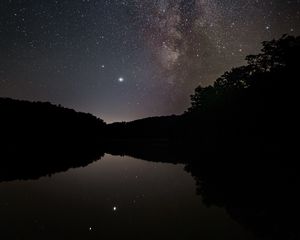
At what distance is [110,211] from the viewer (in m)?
10.4

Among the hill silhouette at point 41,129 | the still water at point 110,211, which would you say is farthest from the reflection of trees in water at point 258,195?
the hill silhouette at point 41,129

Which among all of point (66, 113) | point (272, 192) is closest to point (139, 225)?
point (272, 192)

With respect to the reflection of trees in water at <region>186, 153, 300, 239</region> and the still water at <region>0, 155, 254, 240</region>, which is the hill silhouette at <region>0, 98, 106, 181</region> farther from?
the reflection of trees in water at <region>186, 153, 300, 239</region>

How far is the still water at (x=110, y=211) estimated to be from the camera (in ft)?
26.2

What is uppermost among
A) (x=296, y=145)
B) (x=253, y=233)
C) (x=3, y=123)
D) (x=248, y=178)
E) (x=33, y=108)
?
(x=33, y=108)

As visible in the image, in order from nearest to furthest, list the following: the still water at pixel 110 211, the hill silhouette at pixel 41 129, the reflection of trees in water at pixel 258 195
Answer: the still water at pixel 110 211
the reflection of trees in water at pixel 258 195
the hill silhouette at pixel 41 129

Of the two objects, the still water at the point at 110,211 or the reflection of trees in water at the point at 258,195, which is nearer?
the still water at the point at 110,211

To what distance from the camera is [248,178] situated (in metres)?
15.1

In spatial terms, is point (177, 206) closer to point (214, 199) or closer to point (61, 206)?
point (214, 199)

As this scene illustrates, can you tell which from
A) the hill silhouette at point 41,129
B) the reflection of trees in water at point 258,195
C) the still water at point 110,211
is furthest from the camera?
the hill silhouette at point 41,129

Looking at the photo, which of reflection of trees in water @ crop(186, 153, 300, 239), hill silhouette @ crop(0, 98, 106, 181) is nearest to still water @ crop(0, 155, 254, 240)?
reflection of trees in water @ crop(186, 153, 300, 239)

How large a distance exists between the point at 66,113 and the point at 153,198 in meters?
93.5

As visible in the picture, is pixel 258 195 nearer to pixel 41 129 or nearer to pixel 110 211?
pixel 110 211

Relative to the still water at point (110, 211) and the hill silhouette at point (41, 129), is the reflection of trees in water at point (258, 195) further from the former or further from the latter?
the hill silhouette at point (41, 129)
